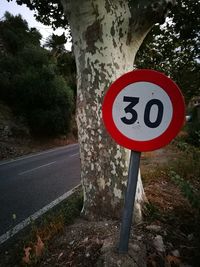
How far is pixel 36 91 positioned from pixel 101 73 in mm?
20134

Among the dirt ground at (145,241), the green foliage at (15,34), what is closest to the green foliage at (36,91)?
the green foliage at (15,34)

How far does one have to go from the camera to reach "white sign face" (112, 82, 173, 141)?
73.1 inches

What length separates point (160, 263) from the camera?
2365 millimetres

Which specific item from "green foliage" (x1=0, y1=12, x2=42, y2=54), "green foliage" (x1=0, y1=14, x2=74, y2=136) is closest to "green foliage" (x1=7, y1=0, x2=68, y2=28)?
"green foliage" (x1=0, y1=14, x2=74, y2=136)

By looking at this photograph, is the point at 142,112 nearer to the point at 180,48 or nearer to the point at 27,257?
the point at 27,257

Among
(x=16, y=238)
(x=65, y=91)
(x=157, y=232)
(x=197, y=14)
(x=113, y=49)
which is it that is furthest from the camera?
(x=65, y=91)

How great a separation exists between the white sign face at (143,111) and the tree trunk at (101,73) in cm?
119

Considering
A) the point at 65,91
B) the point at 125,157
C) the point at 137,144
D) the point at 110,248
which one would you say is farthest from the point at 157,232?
the point at 65,91

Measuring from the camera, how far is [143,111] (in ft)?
6.20

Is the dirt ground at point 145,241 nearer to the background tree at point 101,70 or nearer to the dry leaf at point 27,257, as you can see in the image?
the dry leaf at point 27,257

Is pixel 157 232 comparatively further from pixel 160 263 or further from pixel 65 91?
pixel 65 91

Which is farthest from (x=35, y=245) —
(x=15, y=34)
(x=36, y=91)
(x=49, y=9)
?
(x=15, y=34)

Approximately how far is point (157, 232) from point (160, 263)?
0.50 metres

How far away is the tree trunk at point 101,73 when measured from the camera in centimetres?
310
